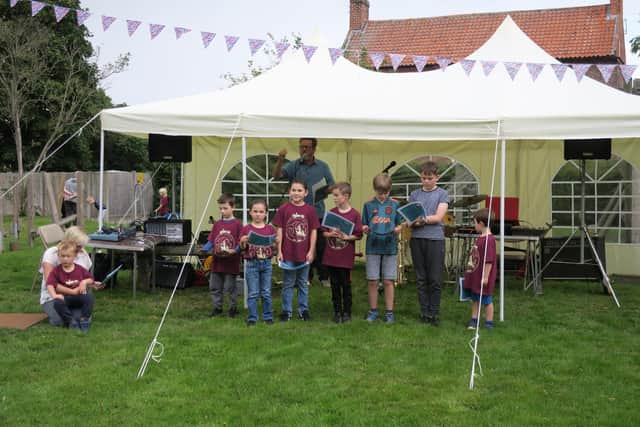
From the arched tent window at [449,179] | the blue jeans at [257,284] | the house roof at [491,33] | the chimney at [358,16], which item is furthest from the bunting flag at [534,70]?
the chimney at [358,16]

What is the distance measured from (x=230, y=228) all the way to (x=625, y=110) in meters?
3.96

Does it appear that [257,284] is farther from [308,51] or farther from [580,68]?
[580,68]

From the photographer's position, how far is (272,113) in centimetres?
681

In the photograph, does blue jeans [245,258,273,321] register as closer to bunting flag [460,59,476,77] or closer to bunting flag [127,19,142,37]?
bunting flag [127,19,142,37]

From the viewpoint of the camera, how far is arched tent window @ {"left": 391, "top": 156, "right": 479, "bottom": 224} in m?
10.7

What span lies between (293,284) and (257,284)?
332 millimetres

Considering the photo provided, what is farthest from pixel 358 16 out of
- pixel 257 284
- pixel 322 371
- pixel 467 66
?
pixel 322 371

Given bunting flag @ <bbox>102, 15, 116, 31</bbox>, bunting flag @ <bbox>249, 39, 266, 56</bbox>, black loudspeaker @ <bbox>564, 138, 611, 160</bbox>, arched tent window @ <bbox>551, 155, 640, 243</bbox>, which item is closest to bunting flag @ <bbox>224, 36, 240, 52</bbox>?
bunting flag @ <bbox>249, 39, 266, 56</bbox>

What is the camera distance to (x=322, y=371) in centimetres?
482

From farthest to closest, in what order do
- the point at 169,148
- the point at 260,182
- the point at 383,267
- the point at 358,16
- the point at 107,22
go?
the point at 358,16 → the point at 260,182 → the point at 169,148 → the point at 107,22 → the point at 383,267

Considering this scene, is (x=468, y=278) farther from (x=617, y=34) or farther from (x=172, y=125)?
(x=617, y=34)

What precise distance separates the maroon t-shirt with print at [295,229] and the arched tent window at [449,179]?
4.57 meters

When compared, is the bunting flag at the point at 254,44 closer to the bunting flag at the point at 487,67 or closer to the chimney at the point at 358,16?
the bunting flag at the point at 487,67

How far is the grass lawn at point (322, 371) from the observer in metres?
3.97
